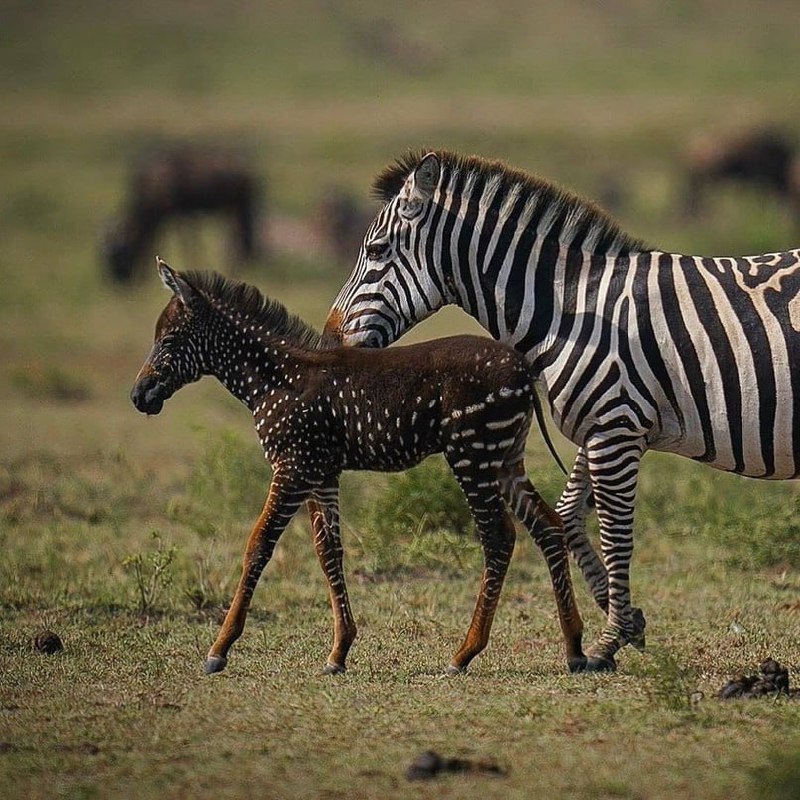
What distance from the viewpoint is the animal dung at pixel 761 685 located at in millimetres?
6598

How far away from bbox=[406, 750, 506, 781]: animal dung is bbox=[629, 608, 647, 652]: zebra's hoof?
206 cm

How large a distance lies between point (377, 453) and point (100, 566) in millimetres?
2982

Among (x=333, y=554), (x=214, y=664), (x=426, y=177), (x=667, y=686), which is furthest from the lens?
(x=426, y=177)

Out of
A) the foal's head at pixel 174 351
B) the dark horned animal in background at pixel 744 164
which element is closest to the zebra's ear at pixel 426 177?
the foal's head at pixel 174 351

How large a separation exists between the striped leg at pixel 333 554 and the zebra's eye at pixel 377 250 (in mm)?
1228

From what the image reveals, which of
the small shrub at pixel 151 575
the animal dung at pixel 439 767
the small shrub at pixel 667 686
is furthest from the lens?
the small shrub at pixel 151 575

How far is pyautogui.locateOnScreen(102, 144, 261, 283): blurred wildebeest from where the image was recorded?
87.9ft

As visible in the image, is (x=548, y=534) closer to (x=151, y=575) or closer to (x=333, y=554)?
(x=333, y=554)

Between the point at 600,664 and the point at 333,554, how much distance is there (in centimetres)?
140

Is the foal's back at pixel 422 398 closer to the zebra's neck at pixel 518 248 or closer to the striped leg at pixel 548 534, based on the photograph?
the striped leg at pixel 548 534

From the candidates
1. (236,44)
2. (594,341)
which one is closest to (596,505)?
(594,341)

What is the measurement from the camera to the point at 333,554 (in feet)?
24.7

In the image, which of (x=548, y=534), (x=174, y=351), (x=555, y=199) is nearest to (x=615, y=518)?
(x=548, y=534)

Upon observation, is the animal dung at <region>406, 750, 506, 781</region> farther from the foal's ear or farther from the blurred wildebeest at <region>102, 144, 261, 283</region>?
the blurred wildebeest at <region>102, 144, 261, 283</region>
